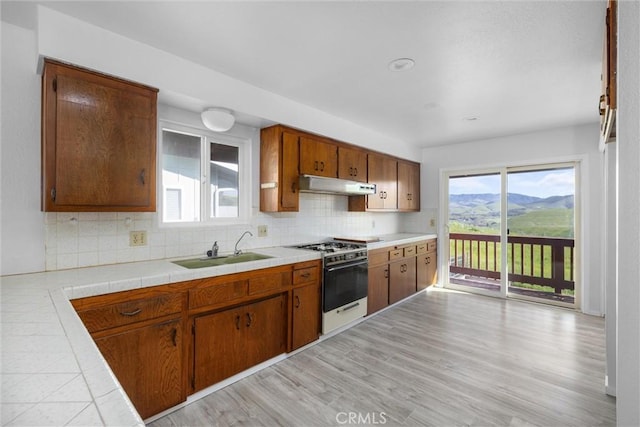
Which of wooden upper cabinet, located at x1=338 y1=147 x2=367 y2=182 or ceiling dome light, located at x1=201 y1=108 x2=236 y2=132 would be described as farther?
wooden upper cabinet, located at x1=338 y1=147 x2=367 y2=182

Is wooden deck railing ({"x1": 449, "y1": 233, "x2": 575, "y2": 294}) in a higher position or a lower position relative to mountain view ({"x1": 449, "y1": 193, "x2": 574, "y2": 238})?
lower

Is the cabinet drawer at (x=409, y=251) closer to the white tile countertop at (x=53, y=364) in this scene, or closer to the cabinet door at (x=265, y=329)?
the cabinet door at (x=265, y=329)

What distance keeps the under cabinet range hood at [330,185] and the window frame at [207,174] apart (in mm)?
602

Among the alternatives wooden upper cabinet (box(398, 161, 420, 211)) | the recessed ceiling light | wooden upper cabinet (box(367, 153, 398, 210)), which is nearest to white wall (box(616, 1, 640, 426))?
the recessed ceiling light

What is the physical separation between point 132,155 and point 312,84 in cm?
157

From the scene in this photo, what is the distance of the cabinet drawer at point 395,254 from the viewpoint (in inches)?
154

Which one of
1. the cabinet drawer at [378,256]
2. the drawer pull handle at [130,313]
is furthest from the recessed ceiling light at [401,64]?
the drawer pull handle at [130,313]

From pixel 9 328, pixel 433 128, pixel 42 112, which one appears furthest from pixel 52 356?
pixel 433 128

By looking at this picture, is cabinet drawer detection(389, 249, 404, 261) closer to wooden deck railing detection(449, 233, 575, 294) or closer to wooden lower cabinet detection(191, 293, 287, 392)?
wooden deck railing detection(449, 233, 575, 294)

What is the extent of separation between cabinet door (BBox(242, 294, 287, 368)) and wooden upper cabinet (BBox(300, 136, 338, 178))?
4.58 ft

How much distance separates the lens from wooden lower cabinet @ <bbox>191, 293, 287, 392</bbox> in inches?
79.7

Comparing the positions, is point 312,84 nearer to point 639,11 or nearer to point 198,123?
point 198,123

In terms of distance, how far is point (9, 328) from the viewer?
96 cm

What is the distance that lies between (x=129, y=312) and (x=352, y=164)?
113 inches
